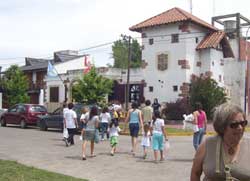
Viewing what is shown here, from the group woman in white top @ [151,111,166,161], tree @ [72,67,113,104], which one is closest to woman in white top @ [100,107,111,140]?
woman in white top @ [151,111,166,161]

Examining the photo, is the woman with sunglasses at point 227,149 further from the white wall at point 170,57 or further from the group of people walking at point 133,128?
the white wall at point 170,57

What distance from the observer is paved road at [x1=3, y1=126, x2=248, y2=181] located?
10961 millimetres

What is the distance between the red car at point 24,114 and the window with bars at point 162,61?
1248cm

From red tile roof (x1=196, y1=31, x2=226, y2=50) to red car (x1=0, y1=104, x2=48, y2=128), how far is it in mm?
14770

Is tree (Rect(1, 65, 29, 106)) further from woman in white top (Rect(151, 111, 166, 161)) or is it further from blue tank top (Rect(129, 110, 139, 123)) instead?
woman in white top (Rect(151, 111, 166, 161))

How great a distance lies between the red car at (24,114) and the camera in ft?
93.1

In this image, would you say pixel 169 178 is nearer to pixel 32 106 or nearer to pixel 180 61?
pixel 32 106

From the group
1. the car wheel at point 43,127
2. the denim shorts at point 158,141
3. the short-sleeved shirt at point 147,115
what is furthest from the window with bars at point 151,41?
the denim shorts at point 158,141

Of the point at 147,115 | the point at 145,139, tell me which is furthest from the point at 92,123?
the point at 147,115

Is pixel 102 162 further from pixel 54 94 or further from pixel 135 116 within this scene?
pixel 54 94

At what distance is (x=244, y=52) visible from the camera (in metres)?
47.3

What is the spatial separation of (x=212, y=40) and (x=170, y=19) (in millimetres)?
3760

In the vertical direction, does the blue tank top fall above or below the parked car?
above

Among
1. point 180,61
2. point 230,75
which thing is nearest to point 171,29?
point 180,61
